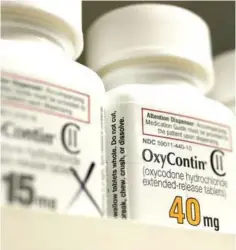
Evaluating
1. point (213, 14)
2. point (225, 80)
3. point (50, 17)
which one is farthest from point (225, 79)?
point (50, 17)

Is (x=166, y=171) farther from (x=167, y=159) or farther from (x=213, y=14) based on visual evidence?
(x=213, y=14)

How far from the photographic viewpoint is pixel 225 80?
644 mm

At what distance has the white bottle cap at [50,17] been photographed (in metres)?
0.42

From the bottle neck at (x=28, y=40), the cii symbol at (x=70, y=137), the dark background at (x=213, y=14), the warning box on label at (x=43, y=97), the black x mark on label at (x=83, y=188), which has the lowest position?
the black x mark on label at (x=83, y=188)

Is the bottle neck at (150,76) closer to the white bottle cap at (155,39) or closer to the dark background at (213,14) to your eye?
the white bottle cap at (155,39)

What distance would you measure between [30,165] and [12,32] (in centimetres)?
11

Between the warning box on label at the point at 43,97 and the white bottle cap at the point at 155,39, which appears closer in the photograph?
the warning box on label at the point at 43,97

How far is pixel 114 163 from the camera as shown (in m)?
0.46

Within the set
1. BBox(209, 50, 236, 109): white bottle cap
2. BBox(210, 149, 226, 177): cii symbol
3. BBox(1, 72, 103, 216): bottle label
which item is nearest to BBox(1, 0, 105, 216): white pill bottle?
BBox(1, 72, 103, 216): bottle label

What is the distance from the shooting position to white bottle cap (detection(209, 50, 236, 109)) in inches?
25.0

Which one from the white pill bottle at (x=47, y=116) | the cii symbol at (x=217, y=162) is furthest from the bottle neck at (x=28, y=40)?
the cii symbol at (x=217, y=162)

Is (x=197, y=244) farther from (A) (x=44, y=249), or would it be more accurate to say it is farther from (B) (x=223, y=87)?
(B) (x=223, y=87)

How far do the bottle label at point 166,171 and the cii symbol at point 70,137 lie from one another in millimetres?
62

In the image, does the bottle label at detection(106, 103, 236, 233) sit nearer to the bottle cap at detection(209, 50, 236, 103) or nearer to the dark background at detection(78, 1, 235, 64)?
the bottle cap at detection(209, 50, 236, 103)
